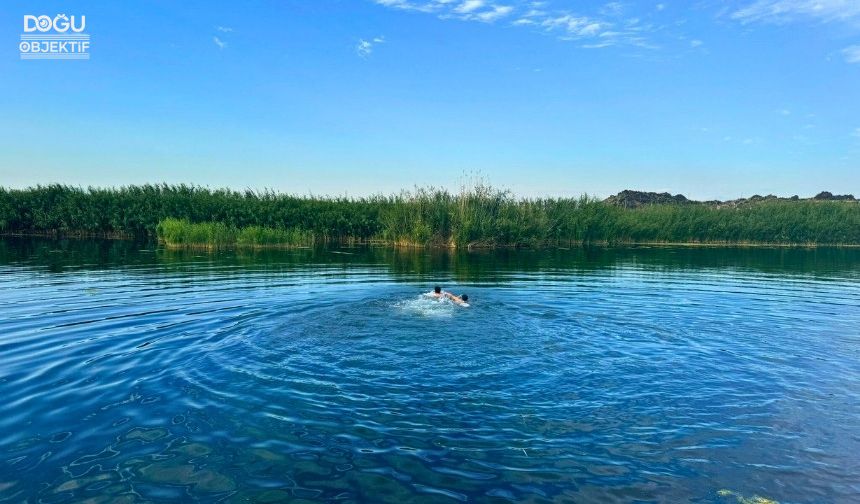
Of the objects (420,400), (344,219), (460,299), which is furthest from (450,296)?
(344,219)

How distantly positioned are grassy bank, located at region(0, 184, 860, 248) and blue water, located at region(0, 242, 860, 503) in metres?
30.0

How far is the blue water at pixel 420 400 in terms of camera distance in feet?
18.9

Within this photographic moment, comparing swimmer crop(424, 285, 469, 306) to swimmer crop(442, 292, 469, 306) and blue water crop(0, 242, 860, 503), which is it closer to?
swimmer crop(442, 292, 469, 306)

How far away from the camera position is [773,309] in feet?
57.1

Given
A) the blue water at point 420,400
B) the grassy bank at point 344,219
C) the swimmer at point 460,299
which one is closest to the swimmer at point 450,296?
the swimmer at point 460,299

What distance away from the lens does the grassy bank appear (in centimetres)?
4716

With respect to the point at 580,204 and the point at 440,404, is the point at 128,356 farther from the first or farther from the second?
the point at 580,204

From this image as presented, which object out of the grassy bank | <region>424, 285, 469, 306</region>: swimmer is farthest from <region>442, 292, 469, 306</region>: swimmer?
the grassy bank

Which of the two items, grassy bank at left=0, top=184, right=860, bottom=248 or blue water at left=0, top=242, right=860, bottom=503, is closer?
blue water at left=0, top=242, right=860, bottom=503

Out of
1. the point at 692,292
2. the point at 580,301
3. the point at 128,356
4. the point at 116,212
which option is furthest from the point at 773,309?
the point at 116,212

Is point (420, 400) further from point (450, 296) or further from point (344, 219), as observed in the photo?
point (344, 219)

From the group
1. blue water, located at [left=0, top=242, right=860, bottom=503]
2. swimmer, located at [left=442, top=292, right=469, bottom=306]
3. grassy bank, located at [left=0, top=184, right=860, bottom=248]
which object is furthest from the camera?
grassy bank, located at [left=0, top=184, right=860, bottom=248]

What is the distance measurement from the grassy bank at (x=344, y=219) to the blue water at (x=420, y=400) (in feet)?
98.6

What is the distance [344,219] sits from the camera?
51.3 m
